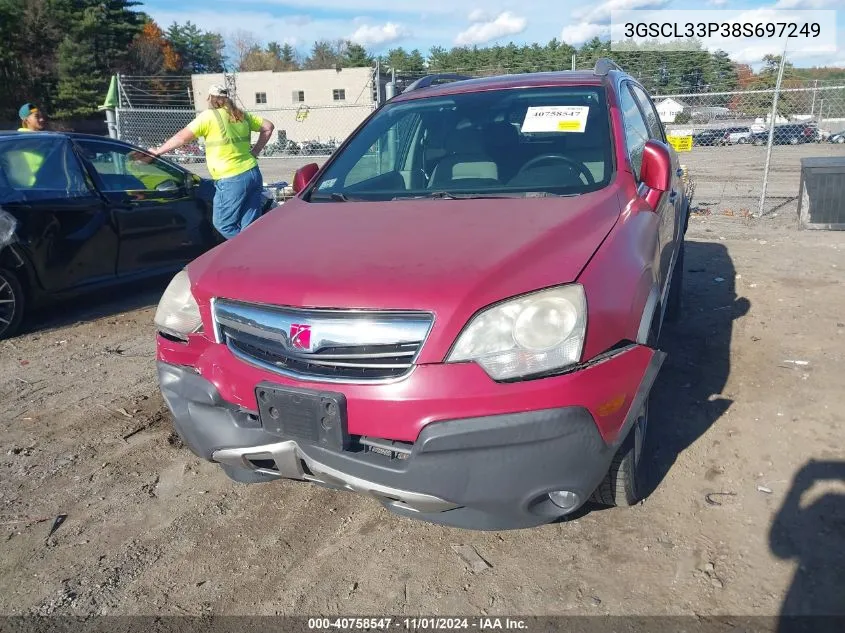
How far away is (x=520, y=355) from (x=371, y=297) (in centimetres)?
53

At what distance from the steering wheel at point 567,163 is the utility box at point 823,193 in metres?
7.14

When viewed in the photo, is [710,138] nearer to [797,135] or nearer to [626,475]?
[797,135]

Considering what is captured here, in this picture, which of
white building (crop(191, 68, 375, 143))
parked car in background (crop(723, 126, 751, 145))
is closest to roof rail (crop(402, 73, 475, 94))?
parked car in background (crop(723, 126, 751, 145))

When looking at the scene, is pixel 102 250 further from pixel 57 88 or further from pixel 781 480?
pixel 57 88

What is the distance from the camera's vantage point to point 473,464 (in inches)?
84.4

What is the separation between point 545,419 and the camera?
6.92ft

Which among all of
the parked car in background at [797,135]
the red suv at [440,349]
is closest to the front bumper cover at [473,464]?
the red suv at [440,349]

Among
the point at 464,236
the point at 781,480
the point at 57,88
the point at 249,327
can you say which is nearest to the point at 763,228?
the point at 781,480

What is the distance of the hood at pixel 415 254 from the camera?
7.27 ft

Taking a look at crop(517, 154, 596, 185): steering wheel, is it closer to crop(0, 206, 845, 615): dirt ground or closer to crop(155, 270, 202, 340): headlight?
crop(0, 206, 845, 615): dirt ground

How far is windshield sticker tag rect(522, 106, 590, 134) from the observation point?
11.1 ft

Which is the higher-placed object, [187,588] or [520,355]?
[520,355]

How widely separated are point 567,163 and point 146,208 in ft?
14.3

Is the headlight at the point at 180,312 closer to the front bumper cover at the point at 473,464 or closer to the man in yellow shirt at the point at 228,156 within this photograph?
the front bumper cover at the point at 473,464
